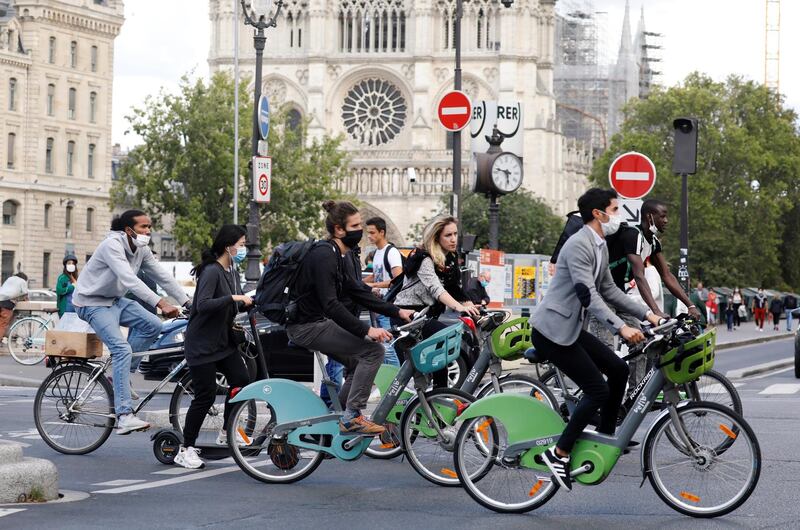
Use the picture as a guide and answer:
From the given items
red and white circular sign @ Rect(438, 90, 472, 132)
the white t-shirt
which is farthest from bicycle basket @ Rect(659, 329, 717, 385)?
red and white circular sign @ Rect(438, 90, 472, 132)

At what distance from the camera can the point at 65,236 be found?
250 feet

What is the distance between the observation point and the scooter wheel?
11.2m

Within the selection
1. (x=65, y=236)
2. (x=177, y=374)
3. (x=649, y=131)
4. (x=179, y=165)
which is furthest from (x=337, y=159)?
(x=177, y=374)

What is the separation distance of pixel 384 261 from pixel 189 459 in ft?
19.5

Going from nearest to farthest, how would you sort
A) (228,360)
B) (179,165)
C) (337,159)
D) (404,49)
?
(228,360) → (179,165) → (337,159) → (404,49)

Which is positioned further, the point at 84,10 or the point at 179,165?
the point at 84,10

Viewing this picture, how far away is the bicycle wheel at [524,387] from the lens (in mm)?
10992

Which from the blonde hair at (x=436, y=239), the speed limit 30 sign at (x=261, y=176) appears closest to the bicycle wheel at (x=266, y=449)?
the blonde hair at (x=436, y=239)

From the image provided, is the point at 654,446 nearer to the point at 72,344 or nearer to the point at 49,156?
the point at 72,344

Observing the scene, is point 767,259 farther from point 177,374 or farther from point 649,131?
point 177,374

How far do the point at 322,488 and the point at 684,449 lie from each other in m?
2.51

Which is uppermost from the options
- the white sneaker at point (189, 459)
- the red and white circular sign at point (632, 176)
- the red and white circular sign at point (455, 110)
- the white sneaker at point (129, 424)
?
the red and white circular sign at point (455, 110)

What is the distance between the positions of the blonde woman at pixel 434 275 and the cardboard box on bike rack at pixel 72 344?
89.1 inches

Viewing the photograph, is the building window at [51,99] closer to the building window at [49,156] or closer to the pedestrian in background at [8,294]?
the building window at [49,156]
